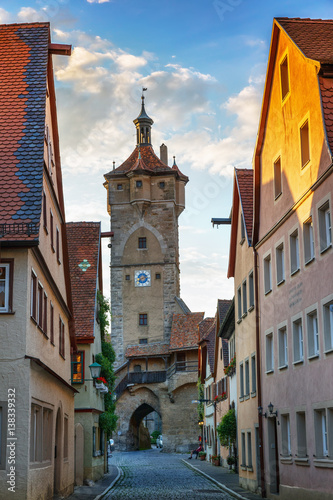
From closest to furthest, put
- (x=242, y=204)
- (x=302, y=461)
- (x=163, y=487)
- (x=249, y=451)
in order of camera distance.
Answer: (x=302, y=461) → (x=249, y=451) → (x=163, y=487) → (x=242, y=204)

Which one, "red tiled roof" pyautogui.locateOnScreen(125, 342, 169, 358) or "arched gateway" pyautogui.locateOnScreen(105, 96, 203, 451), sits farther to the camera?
"red tiled roof" pyautogui.locateOnScreen(125, 342, 169, 358)

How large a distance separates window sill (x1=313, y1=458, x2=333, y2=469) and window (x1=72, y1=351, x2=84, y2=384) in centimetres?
1139

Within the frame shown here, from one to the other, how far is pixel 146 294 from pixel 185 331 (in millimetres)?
7920

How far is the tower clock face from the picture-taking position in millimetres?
73375

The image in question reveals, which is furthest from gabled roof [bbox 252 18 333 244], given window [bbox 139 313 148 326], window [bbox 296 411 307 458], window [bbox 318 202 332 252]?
window [bbox 139 313 148 326]

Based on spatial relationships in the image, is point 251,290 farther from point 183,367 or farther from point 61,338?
point 183,367

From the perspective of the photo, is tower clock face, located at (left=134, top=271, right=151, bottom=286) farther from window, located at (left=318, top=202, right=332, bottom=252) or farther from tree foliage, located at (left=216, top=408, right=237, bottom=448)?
window, located at (left=318, top=202, right=332, bottom=252)

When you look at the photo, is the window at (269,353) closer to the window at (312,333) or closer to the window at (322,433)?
the window at (312,333)

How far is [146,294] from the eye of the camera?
240ft

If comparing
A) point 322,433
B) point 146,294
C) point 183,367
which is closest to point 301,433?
point 322,433

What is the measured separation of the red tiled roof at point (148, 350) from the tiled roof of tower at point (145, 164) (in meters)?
17.2

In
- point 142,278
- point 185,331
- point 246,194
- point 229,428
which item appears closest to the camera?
point 246,194

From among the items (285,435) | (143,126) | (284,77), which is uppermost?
(143,126)

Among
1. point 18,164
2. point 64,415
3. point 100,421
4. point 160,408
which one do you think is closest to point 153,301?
point 160,408
